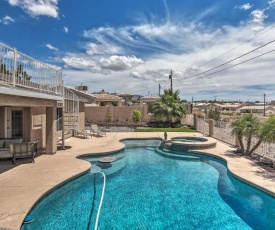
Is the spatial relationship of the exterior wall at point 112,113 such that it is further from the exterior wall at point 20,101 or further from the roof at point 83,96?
the exterior wall at point 20,101

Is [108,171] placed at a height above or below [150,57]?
below

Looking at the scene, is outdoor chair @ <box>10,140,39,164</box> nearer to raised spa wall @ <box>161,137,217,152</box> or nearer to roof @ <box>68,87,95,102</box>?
roof @ <box>68,87,95,102</box>

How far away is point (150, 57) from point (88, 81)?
32.5ft

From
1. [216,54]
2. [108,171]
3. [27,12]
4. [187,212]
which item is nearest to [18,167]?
[108,171]

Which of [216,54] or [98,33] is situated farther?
[216,54]

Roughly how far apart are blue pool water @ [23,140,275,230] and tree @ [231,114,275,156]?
93.1 inches

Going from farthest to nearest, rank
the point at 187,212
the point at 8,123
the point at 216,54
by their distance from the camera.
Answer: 1. the point at 216,54
2. the point at 8,123
3. the point at 187,212

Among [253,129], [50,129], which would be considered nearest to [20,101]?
[50,129]

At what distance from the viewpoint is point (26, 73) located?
28.8ft

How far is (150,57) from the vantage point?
28.3m

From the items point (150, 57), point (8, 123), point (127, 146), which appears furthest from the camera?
point (150, 57)

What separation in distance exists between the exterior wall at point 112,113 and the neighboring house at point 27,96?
60.3ft

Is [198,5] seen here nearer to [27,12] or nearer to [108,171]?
[27,12]

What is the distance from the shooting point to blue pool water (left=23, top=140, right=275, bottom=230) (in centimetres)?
630
